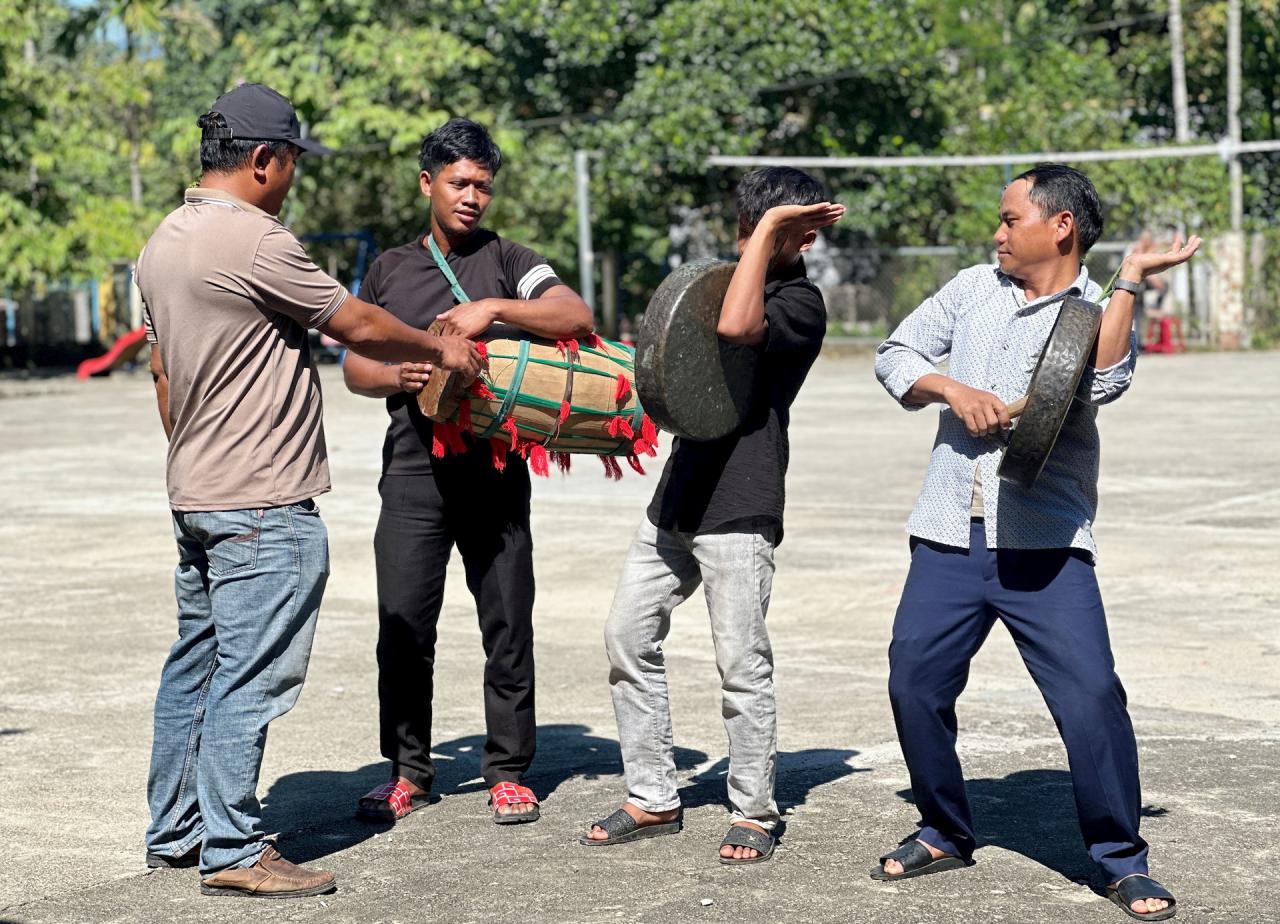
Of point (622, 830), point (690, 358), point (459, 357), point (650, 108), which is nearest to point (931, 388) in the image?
point (690, 358)

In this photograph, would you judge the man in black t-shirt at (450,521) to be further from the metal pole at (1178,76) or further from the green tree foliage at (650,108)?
the metal pole at (1178,76)

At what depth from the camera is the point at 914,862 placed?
187 inches

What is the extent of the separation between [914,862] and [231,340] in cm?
218

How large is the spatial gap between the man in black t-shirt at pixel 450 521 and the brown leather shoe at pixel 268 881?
660 millimetres

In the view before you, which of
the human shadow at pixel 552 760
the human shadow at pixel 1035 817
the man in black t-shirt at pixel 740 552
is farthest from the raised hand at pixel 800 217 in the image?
the human shadow at pixel 552 760

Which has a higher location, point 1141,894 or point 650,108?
point 650,108

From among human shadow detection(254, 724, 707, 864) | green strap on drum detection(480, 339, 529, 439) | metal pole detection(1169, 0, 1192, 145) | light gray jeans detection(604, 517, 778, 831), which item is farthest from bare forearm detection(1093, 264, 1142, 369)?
metal pole detection(1169, 0, 1192, 145)

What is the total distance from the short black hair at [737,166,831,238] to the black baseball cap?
3.96 ft

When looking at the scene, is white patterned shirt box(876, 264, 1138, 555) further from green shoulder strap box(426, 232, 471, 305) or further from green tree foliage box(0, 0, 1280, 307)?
green tree foliage box(0, 0, 1280, 307)

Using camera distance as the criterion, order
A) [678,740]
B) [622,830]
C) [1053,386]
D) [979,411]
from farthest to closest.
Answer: [678,740] → [622,830] → [979,411] → [1053,386]

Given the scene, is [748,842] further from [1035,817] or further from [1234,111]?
[1234,111]

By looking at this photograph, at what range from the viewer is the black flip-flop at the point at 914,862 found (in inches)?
187

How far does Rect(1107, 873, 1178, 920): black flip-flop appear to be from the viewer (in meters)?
4.41

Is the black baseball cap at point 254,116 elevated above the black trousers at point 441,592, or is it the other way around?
the black baseball cap at point 254,116
